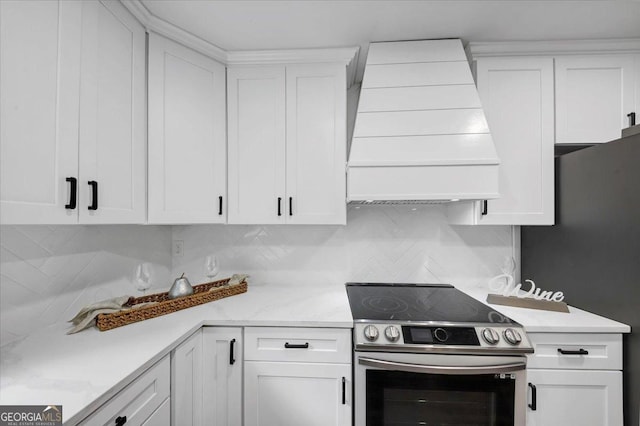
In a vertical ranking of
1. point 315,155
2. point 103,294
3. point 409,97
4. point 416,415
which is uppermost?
point 409,97

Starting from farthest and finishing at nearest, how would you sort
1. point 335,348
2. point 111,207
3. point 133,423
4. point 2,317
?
point 335,348, point 111,207, point 2,317, point 133,423

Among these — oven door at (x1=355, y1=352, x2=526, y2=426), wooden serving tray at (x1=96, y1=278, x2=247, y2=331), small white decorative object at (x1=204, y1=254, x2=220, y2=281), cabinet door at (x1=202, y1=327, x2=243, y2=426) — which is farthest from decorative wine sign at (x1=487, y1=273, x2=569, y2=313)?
small white decorative object at (x1=204, y1=254, x2=220, y2=281)

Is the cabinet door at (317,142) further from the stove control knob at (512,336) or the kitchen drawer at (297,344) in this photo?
the stove control knob at (512,336)

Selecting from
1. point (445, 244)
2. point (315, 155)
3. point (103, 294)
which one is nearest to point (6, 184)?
point (103, 294)

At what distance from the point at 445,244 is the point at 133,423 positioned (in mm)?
1942

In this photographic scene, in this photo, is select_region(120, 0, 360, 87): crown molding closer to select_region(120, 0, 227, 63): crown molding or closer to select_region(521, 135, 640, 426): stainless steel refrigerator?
select_region(120, 0, 227, 63): crown molding

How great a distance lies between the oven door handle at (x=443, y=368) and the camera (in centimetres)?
128

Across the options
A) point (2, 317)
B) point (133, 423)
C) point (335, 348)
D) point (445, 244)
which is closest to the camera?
point (133, 423)

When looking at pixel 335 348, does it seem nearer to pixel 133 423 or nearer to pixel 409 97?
pixel 133 423

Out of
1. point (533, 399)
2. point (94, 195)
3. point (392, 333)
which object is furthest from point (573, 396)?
point (94, 195)

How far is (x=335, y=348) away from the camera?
4.62ft

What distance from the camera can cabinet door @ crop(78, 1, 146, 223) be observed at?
112cm

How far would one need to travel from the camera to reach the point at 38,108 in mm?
934

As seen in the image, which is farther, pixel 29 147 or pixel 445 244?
pixel 445 244
